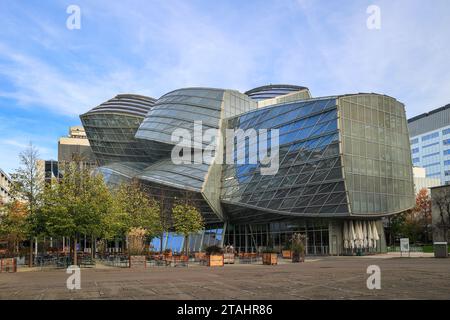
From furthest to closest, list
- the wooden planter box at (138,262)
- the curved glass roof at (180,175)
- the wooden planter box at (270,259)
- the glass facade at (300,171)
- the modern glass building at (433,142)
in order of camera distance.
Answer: the modern glass building at (433,142)
the curved glass roof at (180,175)
the glass facade at (300,171)
the wooden planter box at (270,259)
the wooden planter box at (138,262)

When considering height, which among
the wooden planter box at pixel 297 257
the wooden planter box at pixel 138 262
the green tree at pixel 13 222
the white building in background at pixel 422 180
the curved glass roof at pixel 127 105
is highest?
the curved glass roof at pixel 127 105

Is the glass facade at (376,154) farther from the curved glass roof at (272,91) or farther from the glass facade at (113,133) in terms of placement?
the glass facade at (113,133)

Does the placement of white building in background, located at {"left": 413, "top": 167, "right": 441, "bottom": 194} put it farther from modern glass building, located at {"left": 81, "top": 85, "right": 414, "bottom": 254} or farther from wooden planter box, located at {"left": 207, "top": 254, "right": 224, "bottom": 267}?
wooden planter box, located at {"left": 207, "top": 254, "right": 224, "bottom": 267}

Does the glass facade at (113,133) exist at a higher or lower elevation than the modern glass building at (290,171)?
higher

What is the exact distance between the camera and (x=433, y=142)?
519 ft

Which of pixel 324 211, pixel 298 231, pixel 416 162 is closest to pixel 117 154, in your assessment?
pixel 298 231

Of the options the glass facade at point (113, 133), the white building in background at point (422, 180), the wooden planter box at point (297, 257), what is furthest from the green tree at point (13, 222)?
the white building in background at point (422, 180)

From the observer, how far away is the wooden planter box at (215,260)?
3619 cm

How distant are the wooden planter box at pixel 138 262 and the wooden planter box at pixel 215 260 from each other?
476 cm

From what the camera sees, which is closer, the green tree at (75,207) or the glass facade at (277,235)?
the green tree at (75,207)

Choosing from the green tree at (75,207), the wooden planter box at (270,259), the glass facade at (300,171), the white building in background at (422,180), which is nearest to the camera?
the green tree at (75,207)

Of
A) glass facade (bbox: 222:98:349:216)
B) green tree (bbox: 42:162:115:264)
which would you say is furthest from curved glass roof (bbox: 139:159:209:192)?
green tree (bbox: 42:162:115:264)
